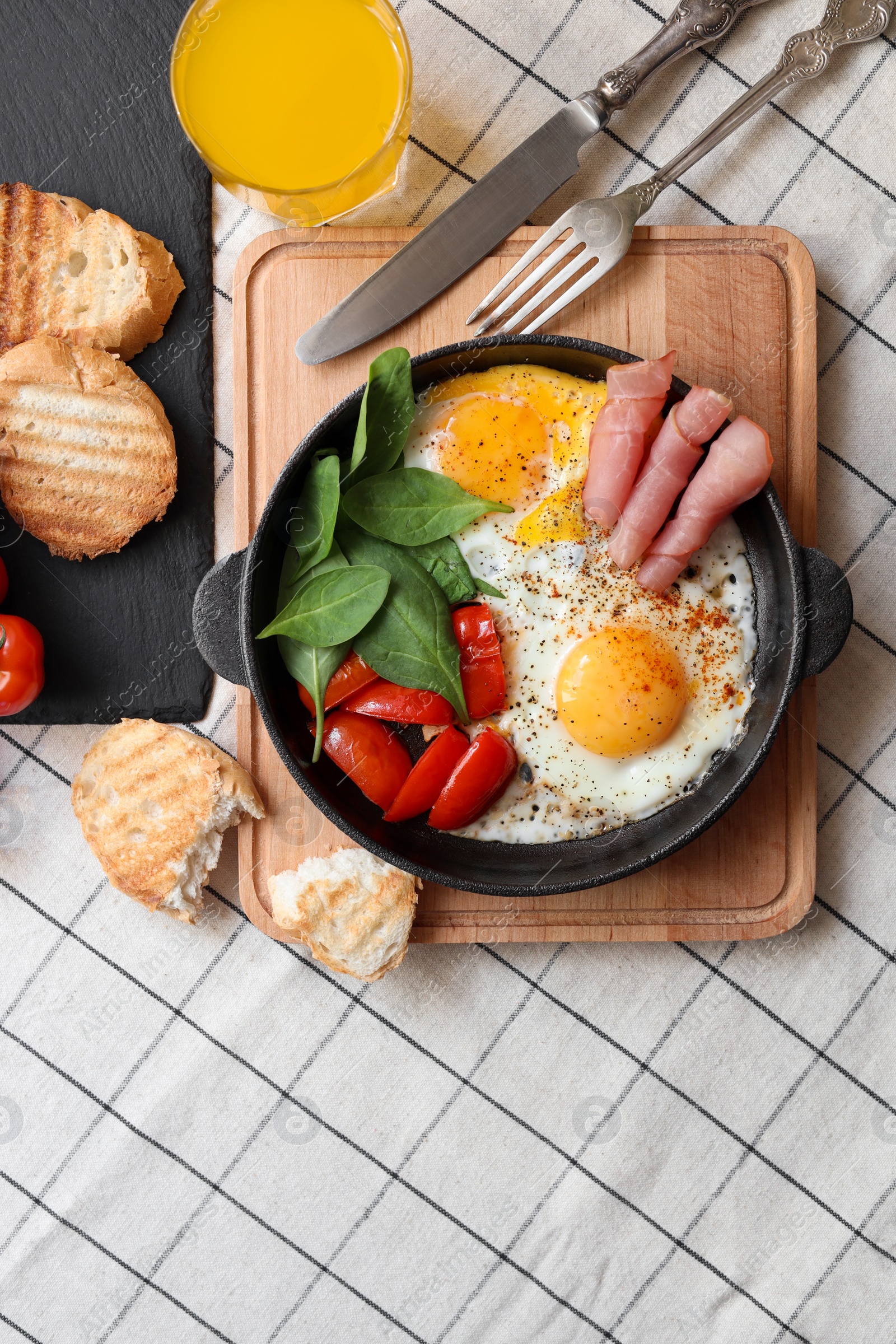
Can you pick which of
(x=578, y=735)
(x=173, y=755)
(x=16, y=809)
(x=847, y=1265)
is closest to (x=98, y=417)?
(x=173, y=755)

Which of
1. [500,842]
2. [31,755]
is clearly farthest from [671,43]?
[31,755]

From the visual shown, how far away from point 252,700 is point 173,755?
208 mm

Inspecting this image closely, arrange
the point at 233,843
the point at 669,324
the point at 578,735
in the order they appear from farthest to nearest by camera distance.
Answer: the point at 233,843 < the point at 669,324 < the point at 578,735

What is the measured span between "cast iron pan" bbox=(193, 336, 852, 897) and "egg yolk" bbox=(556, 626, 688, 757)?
0.19 metres

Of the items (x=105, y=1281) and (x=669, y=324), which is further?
(x=105, y=1281)

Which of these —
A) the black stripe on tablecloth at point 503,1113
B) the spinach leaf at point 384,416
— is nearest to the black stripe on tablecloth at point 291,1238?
the black stripe on tablecloth at point 503,1113

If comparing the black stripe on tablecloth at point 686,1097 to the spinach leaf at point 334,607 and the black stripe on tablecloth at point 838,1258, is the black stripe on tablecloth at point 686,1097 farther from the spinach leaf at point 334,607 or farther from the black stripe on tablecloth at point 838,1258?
the spinach leaf at point 334,607

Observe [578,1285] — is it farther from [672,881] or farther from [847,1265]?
[672,881]

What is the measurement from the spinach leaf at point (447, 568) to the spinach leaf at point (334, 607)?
0.11 m

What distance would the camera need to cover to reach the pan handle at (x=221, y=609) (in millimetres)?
1883

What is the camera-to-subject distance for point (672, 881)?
7.11 ft

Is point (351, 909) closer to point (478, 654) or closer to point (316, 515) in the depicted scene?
point (478, 654)

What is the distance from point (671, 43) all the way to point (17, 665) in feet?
6.37

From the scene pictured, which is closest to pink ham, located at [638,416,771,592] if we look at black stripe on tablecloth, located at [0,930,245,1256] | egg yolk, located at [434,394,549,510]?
egg yolk, located at [434,394,549,510]
